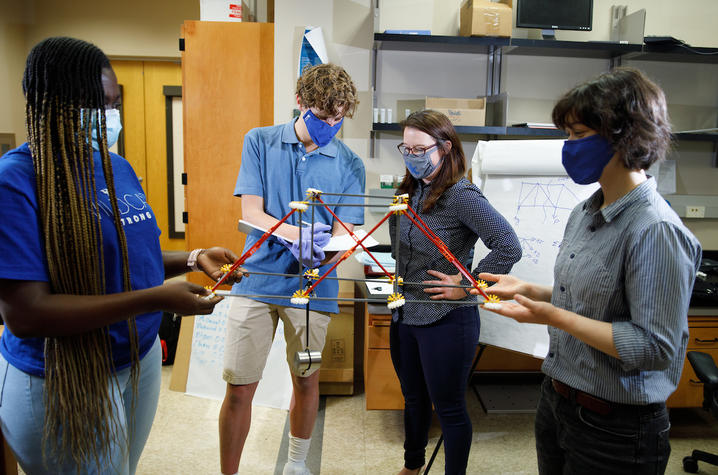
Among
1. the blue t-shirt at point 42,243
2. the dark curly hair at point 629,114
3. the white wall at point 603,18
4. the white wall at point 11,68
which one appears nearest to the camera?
the blue t-shirt at point 42,243

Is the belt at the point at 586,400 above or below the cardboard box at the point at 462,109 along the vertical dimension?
below

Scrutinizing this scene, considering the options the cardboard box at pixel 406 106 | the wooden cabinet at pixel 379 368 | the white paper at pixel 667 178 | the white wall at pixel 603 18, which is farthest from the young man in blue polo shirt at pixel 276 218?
the white paper at pixel 667 178

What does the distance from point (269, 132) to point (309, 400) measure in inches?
42.0

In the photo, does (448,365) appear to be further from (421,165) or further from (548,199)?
(548,199)

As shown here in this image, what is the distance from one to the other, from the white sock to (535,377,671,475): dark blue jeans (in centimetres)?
114

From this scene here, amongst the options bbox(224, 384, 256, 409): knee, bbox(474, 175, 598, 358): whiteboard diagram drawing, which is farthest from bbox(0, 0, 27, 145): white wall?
bbox(474, 175, 598, 358): whiteboard diagram drawing

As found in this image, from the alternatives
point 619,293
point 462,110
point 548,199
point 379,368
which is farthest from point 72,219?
point 462,110

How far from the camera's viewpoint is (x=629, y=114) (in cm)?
101

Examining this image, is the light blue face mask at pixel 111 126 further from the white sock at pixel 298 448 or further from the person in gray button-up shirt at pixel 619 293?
the white sock at pixel 298 448

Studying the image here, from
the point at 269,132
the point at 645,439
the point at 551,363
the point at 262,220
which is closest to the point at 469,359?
the point at 551,363

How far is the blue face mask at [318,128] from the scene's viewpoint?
1.77m

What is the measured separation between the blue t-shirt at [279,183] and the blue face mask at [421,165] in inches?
12.6

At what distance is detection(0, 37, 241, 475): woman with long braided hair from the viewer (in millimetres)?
909

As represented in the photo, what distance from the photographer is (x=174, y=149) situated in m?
4.17
